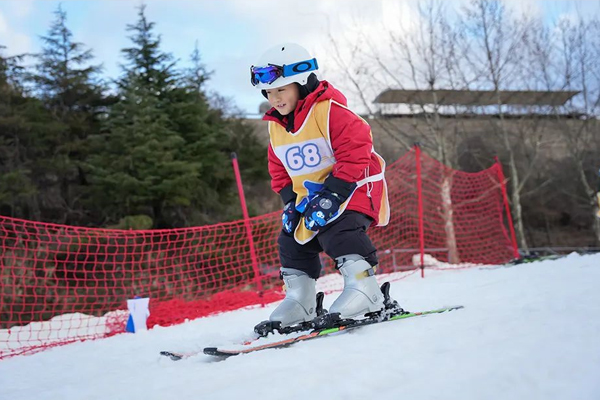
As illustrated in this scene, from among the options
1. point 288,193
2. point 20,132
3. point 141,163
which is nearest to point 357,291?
point 288,193

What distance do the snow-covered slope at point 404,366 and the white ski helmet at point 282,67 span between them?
134 centimetres

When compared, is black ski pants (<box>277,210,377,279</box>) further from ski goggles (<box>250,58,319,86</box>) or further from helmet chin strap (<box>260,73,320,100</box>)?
ski goggles (<box>250,58,319,86</box>)

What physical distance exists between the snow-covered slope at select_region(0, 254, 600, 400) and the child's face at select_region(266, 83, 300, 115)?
1.23 m

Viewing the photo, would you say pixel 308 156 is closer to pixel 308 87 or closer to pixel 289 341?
pixel 308 87

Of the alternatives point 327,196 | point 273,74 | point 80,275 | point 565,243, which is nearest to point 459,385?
point 327,196

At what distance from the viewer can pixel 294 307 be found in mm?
2812

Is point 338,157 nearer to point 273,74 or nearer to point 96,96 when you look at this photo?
point 273,74

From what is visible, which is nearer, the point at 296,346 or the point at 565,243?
the point at 296,346

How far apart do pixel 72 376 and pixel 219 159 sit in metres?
12.8

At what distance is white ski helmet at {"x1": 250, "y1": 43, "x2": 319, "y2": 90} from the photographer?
2703 millimetres

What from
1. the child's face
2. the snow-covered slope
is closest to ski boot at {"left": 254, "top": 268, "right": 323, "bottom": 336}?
the snow-covered slope

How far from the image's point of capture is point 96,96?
15.4 meters

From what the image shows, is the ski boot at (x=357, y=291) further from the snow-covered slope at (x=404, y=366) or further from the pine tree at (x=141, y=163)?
the pine tree at (x=141, y=163)

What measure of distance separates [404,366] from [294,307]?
43.4 inches
